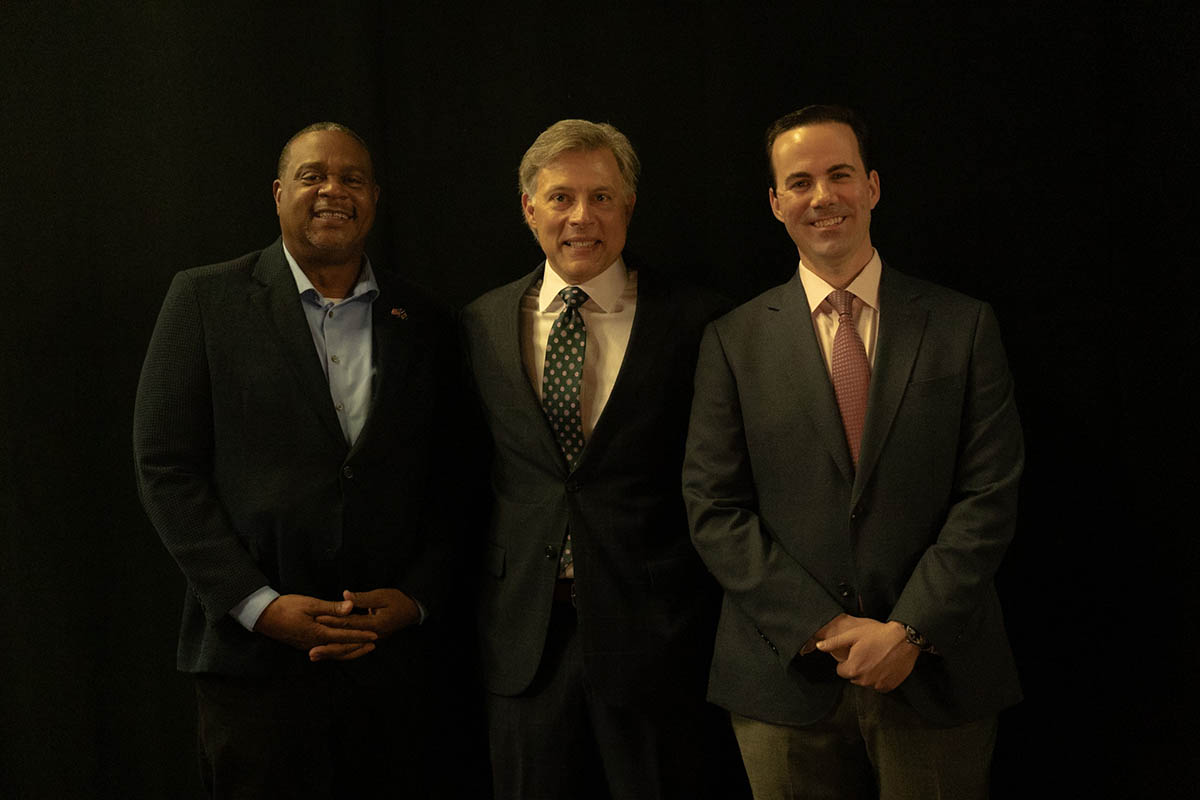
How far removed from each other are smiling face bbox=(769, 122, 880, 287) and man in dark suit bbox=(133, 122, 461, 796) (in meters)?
0.98

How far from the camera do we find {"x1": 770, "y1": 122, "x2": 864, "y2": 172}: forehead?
229cm

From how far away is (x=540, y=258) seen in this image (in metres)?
3.10

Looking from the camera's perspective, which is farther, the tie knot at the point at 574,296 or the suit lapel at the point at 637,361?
the tie knot at the point at 574,296

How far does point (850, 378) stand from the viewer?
2.21 m

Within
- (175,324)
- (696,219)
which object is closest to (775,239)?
(696,219)

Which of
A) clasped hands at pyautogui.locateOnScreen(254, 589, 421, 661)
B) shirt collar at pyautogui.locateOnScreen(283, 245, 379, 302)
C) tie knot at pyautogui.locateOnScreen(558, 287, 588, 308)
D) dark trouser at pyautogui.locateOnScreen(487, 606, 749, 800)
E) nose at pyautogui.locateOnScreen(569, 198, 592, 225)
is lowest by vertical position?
dark trouser at pyautogui.locateOnScreen(487, 606, 749, 800)

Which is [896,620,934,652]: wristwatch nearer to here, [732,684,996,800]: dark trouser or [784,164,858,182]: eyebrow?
[732,684,996,800]: dark trouser

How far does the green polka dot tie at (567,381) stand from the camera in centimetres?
243

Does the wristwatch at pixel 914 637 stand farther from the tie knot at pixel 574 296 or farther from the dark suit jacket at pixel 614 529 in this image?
the tie knot at pixel 574 296

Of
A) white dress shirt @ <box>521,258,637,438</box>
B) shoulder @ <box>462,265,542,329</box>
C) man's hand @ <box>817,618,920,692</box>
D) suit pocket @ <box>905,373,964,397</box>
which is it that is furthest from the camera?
shoulder @ <box>462,265,542,329</box>

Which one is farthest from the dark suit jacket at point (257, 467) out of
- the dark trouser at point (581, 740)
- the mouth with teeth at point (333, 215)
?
the dark trouser at point (581, 740)

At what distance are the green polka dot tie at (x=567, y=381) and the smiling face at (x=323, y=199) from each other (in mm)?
547

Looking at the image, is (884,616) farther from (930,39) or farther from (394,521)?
(930,39)

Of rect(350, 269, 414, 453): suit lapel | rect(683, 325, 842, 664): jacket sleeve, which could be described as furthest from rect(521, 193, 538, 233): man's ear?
rect(683, 325, 842, 664): jacket sleeve
